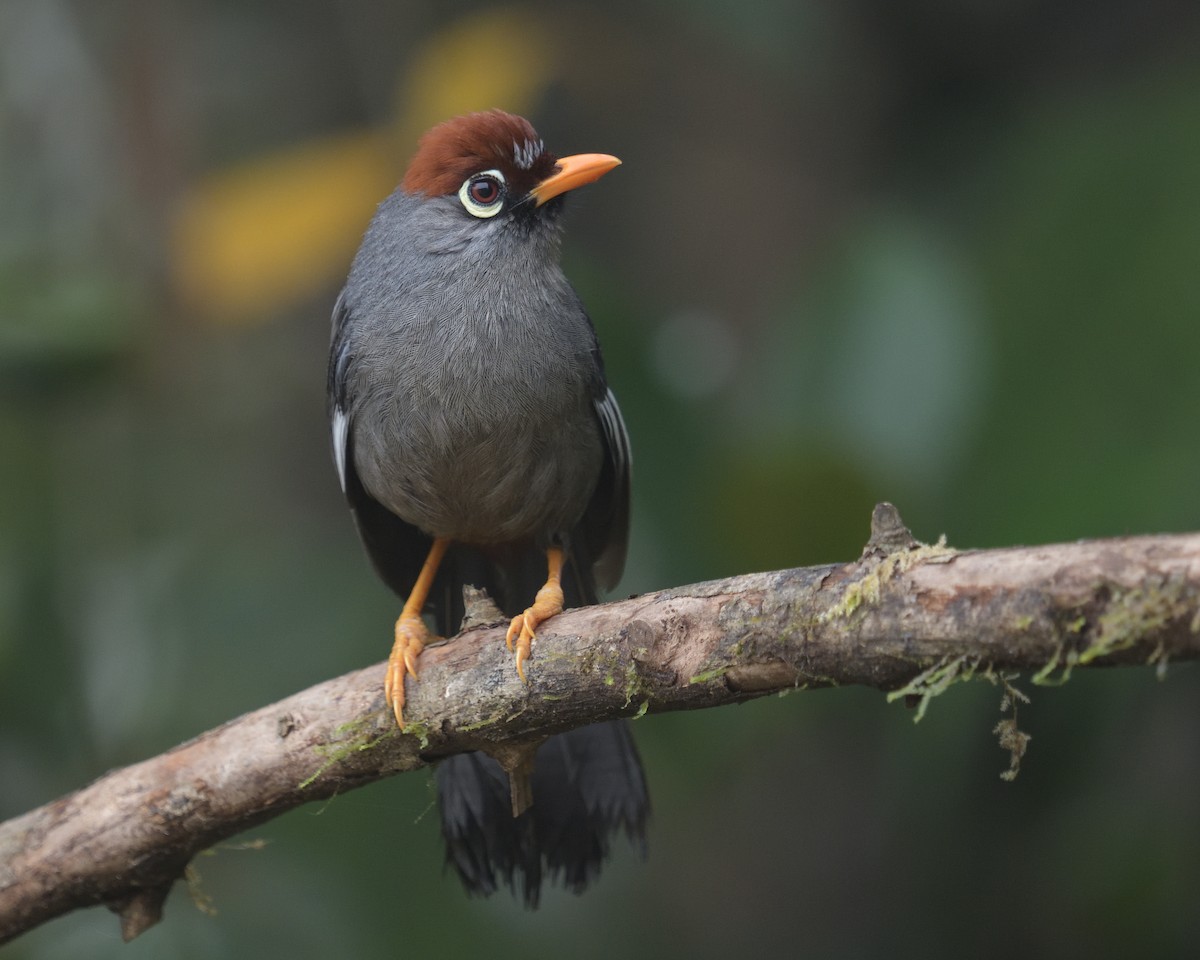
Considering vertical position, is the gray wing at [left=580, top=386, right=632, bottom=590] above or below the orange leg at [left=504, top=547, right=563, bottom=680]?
above

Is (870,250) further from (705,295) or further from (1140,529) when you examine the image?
(705,295)

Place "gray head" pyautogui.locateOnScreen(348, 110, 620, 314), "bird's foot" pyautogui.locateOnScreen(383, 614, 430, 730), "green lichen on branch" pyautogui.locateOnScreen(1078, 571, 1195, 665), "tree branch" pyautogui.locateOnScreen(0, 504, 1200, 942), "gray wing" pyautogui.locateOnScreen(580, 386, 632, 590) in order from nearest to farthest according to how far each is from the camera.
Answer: "green lichen on branch" pyautogui.locateOnScreen(1078, 571, 1195, 665)
"tree branch" pyautogui.locateOnScreen(0, 504, 1200, 942)
"bird's foot" pyautogui.locateOnScreen(383, 614, 430, 730)
"gray head" pyautogui.locateOnScreen(348, 110, 620, 314)
"gray wing" pyautogui.locateOnScreen(580, 386, 632, 590)

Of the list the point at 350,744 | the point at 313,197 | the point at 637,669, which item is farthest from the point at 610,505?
the point at 313,197

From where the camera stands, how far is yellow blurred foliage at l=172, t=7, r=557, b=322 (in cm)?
514

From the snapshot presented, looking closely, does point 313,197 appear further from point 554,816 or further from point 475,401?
point 554,816

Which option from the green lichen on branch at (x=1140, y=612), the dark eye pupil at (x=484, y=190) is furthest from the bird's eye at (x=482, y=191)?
the green lichen on branch at (x=1140, y=612)

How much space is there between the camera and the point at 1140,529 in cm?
412

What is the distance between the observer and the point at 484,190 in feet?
13.5

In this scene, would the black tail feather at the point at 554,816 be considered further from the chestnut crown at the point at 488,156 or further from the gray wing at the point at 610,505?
the chestnut crown at the point at 488,156

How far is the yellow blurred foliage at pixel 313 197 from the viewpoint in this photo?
514 centimetres

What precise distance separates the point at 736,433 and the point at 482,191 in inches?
52.3

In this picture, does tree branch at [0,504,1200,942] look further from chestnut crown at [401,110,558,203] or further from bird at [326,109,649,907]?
chestnut crown at [401,110,558,203]

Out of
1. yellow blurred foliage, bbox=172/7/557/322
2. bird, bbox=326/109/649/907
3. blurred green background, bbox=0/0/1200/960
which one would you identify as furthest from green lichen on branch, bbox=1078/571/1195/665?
yellow blurred foliage, bbox=172/7/557/322

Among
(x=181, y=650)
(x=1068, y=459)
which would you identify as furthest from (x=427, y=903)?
(x=1068, y=459)
